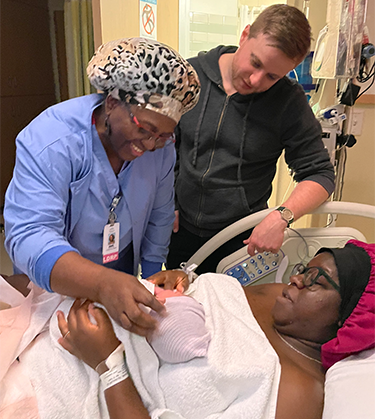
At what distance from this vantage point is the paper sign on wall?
2.08 meters

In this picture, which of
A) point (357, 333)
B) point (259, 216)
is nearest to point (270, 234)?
point (259, 216)

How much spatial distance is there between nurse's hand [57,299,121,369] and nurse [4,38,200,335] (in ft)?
0.30

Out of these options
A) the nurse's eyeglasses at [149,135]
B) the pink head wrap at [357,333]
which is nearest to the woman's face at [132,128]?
the nurse's eyeglasses at [149,135]

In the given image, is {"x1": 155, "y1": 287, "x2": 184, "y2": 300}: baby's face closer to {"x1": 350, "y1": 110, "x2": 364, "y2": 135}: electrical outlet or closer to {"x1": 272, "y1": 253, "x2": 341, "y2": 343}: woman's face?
{"x1": 272, "y1": 253, "x2": 341, "y2": 343}: woman's face

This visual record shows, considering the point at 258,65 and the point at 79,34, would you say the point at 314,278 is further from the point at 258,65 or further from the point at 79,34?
the point at 79,34

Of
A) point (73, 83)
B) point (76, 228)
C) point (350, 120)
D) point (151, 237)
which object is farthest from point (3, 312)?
point (350, 120)

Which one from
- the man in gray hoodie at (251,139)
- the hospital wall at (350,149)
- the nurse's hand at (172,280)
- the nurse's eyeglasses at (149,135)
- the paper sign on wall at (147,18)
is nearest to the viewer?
the nurse's eyeglasses at (149,135)

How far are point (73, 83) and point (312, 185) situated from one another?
1633mm

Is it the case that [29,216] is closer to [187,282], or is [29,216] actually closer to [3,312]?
[3,312]

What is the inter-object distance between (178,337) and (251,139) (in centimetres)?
91

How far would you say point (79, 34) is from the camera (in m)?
2.14

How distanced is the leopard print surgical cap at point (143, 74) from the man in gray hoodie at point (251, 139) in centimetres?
54

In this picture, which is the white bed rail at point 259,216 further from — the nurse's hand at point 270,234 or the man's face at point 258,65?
the man's face at point 258,65

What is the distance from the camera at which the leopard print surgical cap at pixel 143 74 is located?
0.97 meters
